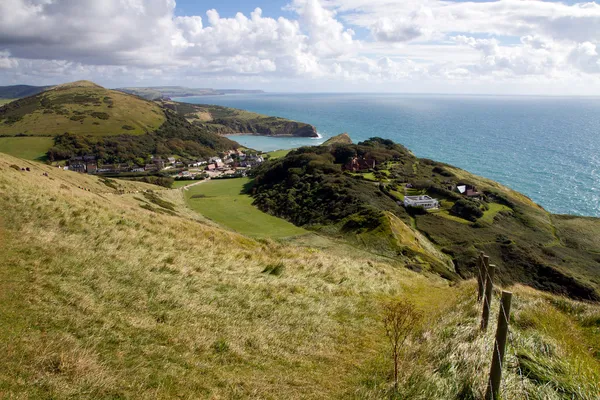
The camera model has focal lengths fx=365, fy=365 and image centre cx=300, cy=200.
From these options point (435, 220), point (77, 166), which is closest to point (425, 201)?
point (435, 220)

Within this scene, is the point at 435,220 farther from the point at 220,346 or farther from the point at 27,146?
the point at 27,146

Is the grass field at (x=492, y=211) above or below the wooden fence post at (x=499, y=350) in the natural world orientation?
below

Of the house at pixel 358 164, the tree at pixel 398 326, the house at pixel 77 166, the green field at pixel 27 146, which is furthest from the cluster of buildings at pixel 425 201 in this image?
the green field at pixel 27 146

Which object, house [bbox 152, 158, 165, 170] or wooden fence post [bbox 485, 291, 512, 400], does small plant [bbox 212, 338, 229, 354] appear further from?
house [bbox 152, 158, 165, 170]

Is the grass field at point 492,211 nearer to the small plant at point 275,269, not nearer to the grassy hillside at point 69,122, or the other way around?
the small plant at point 275,269

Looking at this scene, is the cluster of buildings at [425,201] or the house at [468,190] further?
the house at [468,190]

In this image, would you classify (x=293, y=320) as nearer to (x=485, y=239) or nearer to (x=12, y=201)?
(x=12, y=201)

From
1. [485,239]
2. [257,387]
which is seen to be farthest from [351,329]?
[485,239]

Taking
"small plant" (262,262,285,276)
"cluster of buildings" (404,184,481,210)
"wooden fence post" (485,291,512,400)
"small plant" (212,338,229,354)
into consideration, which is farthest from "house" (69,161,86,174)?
"wooden fence post" (485,291,512,400)
